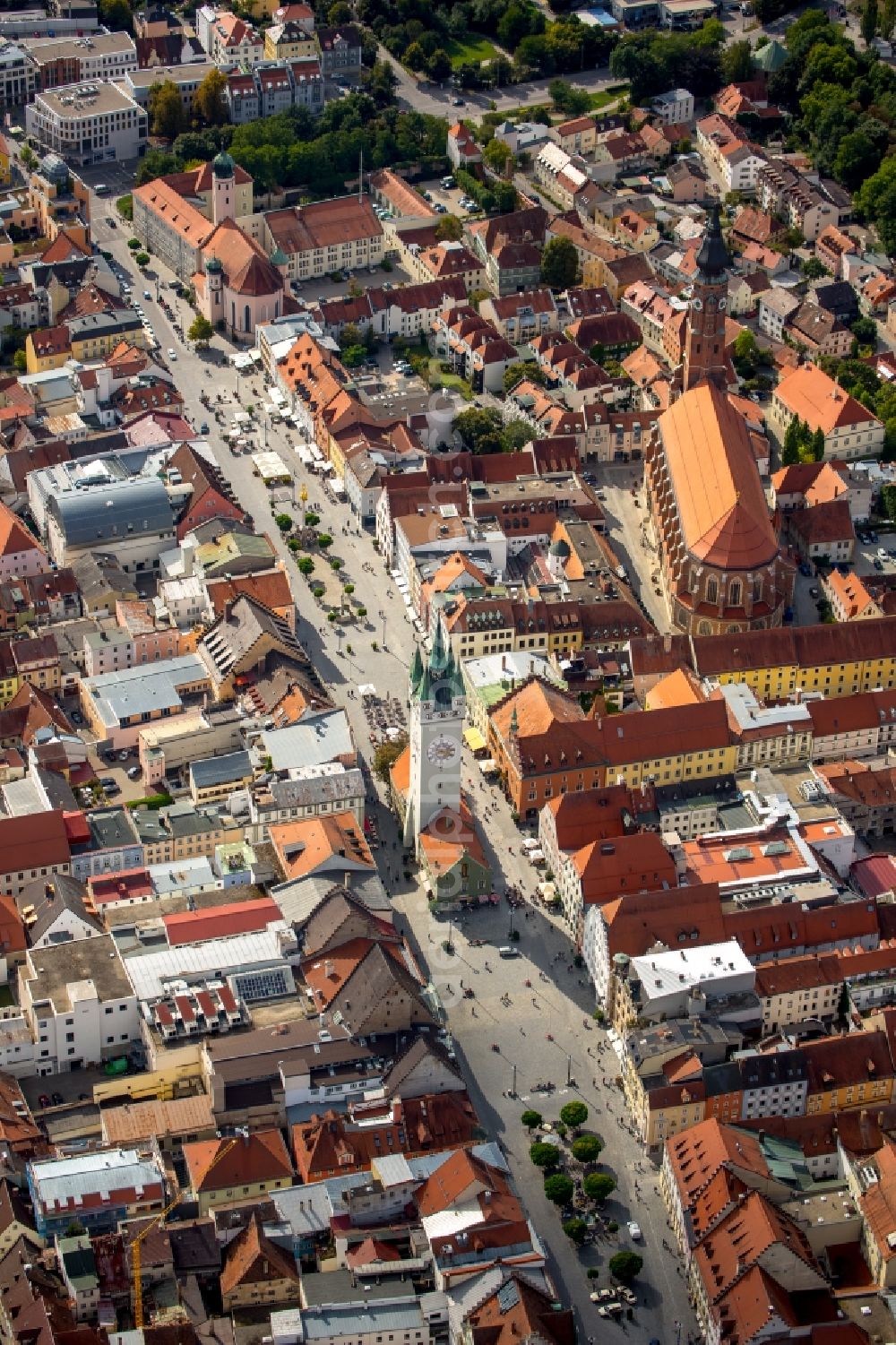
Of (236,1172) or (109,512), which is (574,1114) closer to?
(236,1172)

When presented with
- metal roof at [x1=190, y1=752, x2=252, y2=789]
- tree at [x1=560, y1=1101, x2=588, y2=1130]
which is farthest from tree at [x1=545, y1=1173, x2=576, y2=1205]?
metal roof at [x1=190, y1=752, x2=252, y2=789]

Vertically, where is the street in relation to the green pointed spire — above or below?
below

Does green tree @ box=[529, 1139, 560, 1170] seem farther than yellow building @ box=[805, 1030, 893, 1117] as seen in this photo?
No

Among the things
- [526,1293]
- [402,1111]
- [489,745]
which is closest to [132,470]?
[489,745]

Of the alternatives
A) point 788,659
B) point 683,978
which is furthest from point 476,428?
point 683,978

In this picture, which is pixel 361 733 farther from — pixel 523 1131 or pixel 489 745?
pixel 523 1131

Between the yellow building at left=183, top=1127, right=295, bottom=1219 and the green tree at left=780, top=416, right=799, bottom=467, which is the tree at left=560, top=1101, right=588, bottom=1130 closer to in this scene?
the yellow building at left=183, top=1127, right=295, bottom=1219
